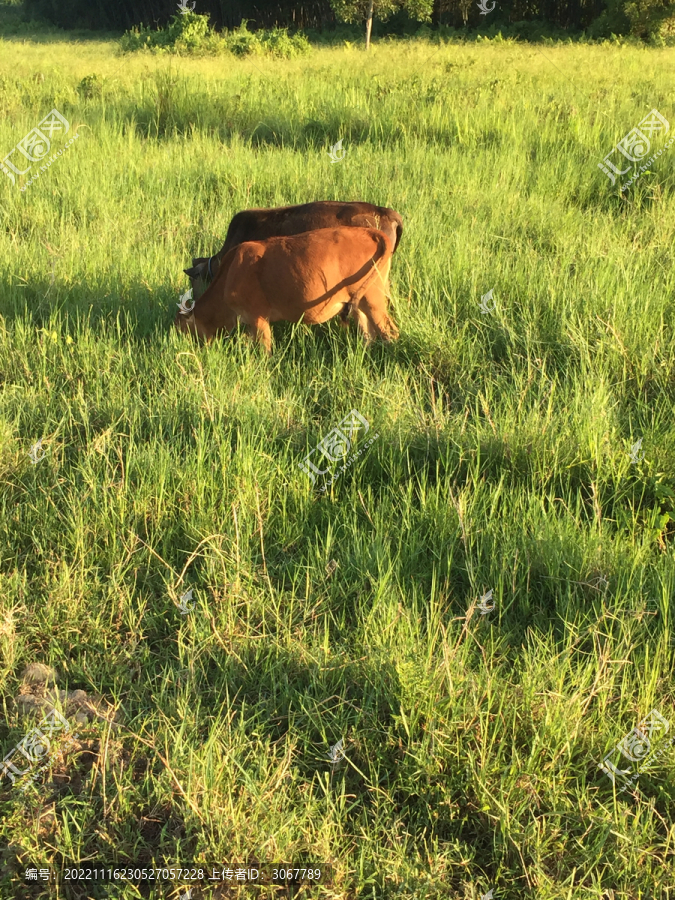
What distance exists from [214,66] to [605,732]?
41.7 feet

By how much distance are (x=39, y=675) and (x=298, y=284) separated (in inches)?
88.5

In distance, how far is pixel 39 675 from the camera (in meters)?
2.33

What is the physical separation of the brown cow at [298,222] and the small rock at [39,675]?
8.13 feet

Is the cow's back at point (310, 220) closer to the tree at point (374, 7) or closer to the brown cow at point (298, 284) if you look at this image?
the brown cow at point (298, 284)

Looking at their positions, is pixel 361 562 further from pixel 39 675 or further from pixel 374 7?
pixel 374 7

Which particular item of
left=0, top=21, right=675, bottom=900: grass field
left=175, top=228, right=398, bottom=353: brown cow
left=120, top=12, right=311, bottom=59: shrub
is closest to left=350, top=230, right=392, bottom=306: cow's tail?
left=175, top=228, right=398, bottom=353: brown cow

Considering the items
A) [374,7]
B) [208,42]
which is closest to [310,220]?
Answer: [208,42]

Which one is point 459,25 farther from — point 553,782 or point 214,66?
point 553,782

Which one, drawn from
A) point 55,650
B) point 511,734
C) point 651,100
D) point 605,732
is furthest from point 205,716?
point 651,100

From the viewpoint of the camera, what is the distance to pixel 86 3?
5594cm

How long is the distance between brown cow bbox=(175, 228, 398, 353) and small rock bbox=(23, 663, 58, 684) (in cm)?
215

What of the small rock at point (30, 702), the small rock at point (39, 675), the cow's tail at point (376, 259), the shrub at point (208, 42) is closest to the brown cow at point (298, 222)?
the cow's tail at point (376, 259)

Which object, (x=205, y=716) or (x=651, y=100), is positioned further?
(x=651, y=100)

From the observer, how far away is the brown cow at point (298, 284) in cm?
370
